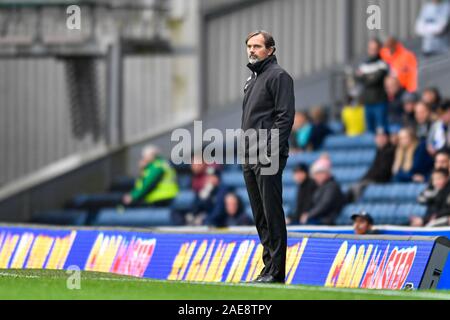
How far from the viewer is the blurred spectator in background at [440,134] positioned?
751 inches

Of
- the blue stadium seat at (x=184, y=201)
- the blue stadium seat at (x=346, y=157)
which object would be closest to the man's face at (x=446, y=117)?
the blue stadium seat at (x=346, y=157)

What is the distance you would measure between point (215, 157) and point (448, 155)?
21.8 ft

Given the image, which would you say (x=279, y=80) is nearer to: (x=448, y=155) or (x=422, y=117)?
(x=448, y=155)

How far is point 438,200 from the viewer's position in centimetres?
1736

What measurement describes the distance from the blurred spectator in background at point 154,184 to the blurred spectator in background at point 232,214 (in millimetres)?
2499

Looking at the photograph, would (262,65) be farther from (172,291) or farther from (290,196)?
(290,196)

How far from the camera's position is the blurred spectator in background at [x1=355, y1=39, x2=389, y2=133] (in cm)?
2117

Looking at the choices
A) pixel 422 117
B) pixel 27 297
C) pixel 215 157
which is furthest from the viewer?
pixel 215 157

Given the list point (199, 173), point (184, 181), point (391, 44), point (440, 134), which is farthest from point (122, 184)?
point (440, 134)

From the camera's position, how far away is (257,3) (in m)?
26.0

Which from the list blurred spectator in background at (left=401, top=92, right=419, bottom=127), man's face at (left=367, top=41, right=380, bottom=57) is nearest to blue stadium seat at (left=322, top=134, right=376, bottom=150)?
blurred spectator in background at (left=401, top=92, right=419, bottom=127)

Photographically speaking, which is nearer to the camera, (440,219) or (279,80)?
(279,80)

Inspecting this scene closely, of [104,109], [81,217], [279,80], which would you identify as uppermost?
[279,80]
